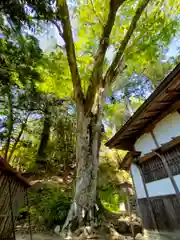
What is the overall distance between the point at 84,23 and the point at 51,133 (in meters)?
7.88

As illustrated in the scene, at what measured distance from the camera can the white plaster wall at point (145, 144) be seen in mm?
6036

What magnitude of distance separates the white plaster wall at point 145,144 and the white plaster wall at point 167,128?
0.37 metres

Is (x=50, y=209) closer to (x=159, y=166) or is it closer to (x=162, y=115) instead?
(x=159, y=166)

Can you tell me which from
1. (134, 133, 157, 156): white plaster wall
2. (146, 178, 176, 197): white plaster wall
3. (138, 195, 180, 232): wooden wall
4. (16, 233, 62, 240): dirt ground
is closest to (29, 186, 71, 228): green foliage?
(16, 233, 62, 240): dirt ground

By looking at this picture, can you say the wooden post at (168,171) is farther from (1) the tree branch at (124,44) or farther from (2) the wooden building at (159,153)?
(1) the tree branch at (124,44)

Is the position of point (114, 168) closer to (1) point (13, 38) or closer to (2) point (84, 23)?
(2) point (84, 23)

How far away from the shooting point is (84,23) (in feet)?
29.1

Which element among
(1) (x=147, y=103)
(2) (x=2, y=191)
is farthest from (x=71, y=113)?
(2) (x=2, y=191)

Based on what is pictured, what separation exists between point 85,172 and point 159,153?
2.39m

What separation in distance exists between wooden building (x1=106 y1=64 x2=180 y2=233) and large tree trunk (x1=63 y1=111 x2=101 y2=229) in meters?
1.16

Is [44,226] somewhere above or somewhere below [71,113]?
below

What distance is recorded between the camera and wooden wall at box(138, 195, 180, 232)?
4.91 metres

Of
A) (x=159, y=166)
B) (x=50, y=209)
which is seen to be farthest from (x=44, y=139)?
(x=159, y=166)

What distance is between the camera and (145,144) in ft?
21.1
